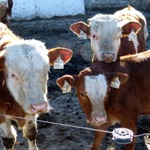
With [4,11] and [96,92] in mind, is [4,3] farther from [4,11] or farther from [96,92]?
[96,92]

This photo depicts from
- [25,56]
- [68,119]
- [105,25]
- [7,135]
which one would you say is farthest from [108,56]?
[7,135]

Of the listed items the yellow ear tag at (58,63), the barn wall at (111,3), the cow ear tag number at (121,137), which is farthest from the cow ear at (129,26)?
the barn wall at (111,3)

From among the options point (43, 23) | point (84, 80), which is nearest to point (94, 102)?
point (84, 80)

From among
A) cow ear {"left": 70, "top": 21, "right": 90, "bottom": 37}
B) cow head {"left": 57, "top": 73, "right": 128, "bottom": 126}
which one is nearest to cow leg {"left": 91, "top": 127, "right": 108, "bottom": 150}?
cow head {"left": 57, "top": 73, "right": 128, "bottom": 126}

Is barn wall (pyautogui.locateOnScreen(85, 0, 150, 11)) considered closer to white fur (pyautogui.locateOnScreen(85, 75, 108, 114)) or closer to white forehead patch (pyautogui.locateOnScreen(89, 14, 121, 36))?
white forehead patch (pyautogui.locateOnScreen(89, 14, 121, 36))

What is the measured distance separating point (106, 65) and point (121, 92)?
→ 1.44ft

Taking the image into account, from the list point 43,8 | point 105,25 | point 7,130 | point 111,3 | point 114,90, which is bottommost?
point 111,3

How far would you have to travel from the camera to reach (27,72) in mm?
4387

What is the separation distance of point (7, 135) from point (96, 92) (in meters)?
1.58

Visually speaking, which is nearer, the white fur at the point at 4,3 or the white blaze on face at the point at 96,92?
the white blaze on face at the point at 96,92

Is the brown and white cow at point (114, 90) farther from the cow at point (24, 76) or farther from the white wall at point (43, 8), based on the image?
the white wall at point (43, 8)

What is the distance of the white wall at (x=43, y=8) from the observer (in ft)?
42.2

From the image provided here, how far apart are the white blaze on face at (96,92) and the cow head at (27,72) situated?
57 centimetres

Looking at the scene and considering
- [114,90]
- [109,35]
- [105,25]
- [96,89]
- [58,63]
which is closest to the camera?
[96,89]
